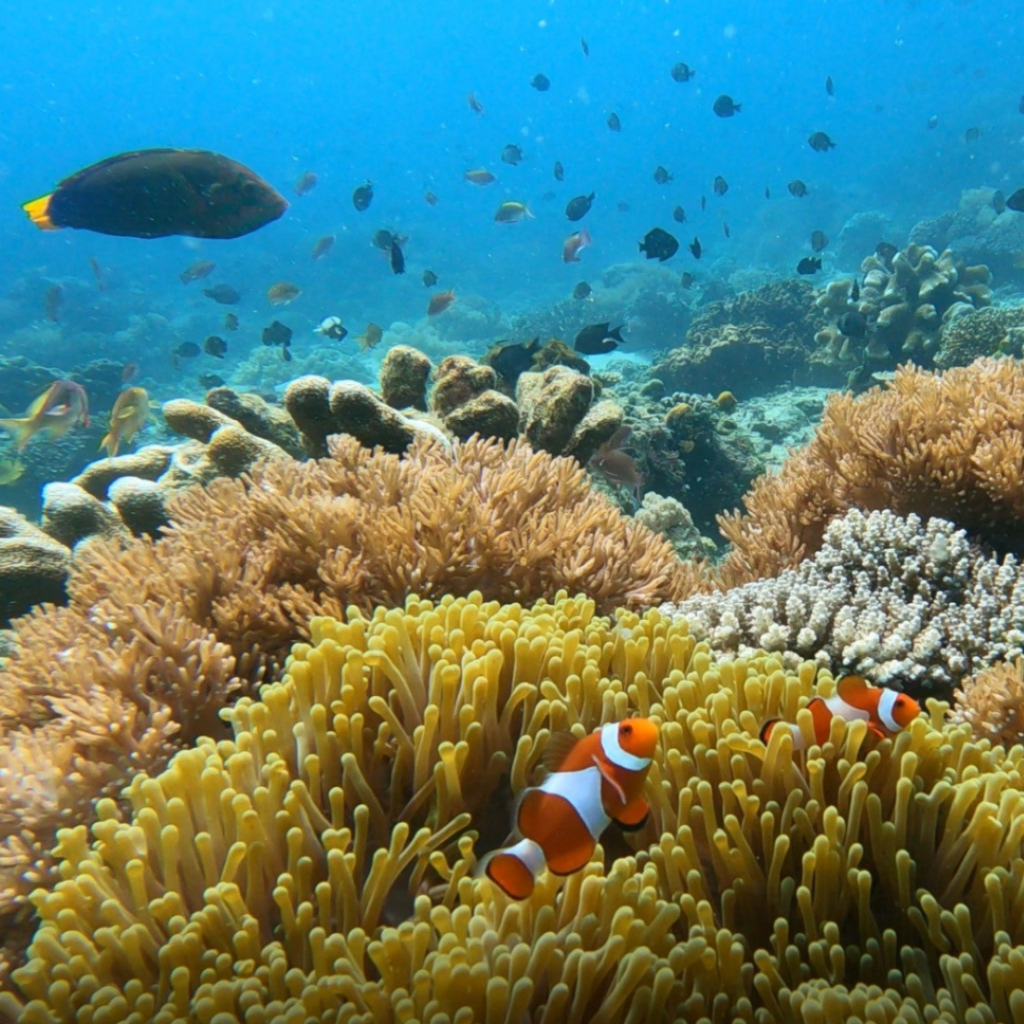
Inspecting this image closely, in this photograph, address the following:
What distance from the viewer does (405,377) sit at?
264 inches

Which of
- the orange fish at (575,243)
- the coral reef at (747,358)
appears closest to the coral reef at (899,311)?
the coral reef at (747,358)

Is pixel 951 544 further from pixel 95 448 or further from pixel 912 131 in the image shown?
pixel 912 131

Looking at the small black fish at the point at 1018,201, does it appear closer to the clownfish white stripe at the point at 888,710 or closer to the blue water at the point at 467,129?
the clownfish white stripe at the point at 888,710

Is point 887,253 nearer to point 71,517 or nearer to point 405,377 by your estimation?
point 405,377

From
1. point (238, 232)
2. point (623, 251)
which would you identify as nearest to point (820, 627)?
point (238, 232)

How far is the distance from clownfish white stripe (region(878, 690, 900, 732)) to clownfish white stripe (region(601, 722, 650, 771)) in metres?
0.72

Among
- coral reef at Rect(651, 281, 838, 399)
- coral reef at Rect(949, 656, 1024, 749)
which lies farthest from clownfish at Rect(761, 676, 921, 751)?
coral reef at Rect(651, 281, 838, 399)

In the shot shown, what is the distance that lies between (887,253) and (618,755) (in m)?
15.9

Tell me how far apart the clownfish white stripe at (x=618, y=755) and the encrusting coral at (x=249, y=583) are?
1.55m

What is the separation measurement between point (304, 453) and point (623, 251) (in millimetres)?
51669

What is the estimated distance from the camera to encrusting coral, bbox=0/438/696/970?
211 centimetres

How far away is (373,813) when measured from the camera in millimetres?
1619

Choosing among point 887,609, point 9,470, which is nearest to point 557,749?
point 887,609

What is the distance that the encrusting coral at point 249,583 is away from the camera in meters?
2.11
